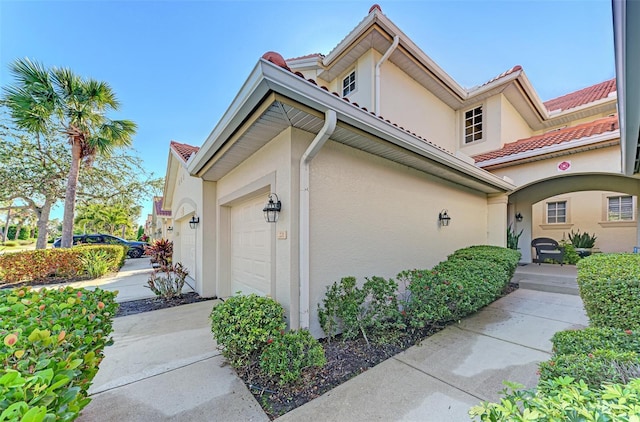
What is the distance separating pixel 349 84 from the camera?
29.8 feet

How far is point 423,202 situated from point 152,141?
1675cm

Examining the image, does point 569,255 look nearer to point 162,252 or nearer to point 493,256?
point 493,256

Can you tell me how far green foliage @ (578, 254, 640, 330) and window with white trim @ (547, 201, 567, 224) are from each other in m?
13.2

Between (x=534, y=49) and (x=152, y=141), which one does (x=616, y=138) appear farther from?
(x=152, y=141)

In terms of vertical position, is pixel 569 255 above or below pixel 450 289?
below

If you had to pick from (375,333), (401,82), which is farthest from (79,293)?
(401,82)

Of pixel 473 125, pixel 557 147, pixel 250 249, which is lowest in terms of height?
pixel 250 249

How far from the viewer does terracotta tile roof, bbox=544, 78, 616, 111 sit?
466 inches

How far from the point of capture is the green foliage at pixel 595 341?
2439 mm

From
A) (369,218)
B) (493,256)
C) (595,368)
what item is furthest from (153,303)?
(493,256)

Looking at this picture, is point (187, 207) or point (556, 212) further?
point (556, 212)

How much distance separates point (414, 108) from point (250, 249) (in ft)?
25.1

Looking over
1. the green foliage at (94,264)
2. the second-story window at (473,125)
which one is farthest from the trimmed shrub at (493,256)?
the green foliage at (94,264)

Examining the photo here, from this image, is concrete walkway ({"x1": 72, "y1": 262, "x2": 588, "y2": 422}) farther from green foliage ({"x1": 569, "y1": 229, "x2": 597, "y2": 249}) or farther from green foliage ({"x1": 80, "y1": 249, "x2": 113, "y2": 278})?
green foliage ({"x1": 569, "y1": 229, "x2": 597, "y2": 249})
